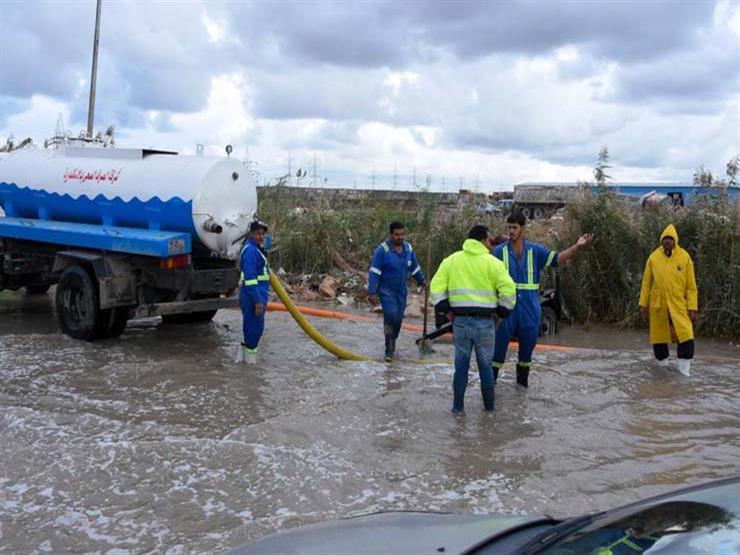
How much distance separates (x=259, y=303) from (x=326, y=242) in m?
7.79

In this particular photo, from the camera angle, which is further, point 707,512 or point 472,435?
point 472,435

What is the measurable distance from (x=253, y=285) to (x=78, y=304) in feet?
10.0

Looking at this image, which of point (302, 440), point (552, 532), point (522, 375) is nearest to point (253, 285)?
point (302, 440)

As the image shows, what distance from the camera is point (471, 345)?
7.02 meters

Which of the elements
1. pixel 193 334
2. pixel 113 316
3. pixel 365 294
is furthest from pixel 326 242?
pixel 113 316

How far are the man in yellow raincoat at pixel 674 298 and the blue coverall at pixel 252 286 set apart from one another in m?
4.89

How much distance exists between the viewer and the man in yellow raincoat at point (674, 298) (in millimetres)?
8914

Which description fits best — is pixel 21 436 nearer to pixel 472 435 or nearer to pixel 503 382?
pixel 472 435

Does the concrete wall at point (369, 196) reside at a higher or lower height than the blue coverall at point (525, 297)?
higher

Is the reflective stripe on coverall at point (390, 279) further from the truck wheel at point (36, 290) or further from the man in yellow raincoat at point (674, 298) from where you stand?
the truck wheel at point (36, 290)

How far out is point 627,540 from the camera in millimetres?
2363

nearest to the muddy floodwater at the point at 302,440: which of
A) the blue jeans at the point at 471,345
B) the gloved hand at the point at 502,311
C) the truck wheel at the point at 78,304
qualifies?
the truck wheel at the point at 78,304

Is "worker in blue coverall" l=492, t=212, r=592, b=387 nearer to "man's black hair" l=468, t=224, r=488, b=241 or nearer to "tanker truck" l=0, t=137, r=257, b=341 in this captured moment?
"man's black hair" l=468, t=224, r=488, b=241

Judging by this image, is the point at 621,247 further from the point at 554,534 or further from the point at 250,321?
the point at 554,534
